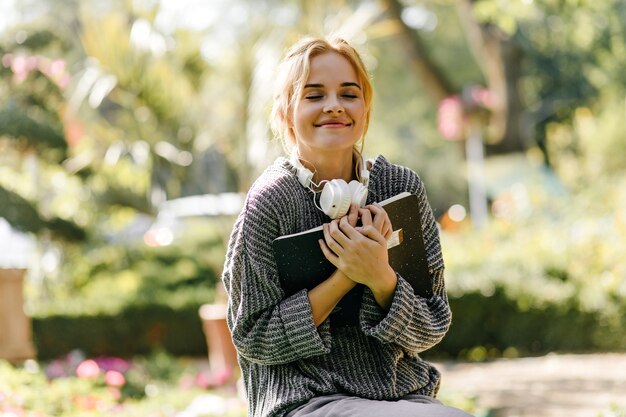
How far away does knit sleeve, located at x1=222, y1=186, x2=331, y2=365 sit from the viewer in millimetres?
2041

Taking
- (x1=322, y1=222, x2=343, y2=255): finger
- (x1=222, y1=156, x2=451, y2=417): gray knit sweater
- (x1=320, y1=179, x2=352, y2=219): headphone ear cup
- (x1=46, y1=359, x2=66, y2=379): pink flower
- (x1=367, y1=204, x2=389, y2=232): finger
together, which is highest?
(x1=320, y1=179, x2=352, y2=219): headphone ear cup

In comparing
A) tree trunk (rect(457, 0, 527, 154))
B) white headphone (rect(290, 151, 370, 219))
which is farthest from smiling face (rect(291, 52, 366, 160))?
tree trunk (rect(457, 0, 527, 154))

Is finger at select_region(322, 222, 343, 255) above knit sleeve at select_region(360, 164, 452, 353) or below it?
above

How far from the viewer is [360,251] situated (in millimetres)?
2010

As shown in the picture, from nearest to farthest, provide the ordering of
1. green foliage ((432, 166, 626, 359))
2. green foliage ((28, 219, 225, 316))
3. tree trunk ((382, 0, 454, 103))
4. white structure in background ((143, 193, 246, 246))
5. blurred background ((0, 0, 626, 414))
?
blurred background ((0, 0, 626, 414)), white structure in background ((143, 193, 246, 246)), green foliage ((432, 166, 626, 359)), green foliage ((28, 219, 225, 316)), tree trunk ((382, 0, 454, 103))

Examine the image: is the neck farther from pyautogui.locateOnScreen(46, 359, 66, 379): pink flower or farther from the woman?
pyautogui.locateOnScreen(46, 359, 66, 379): pink flower

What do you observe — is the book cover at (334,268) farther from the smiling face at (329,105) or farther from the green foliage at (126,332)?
the green foliage at (126,332)

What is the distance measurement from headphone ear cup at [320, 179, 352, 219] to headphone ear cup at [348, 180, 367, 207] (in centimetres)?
1

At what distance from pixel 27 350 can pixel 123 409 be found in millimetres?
2642

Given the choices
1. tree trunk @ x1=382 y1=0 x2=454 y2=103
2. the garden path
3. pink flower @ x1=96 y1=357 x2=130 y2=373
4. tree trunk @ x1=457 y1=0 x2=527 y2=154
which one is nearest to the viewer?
the garden path

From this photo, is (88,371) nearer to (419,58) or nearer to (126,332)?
(126,332)

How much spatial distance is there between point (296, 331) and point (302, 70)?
0.59 metres

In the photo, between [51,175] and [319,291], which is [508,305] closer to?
[51,175]

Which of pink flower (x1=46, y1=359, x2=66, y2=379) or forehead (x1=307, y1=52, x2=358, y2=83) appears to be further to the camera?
pink flower (x1=46, y1=359, x2=66, y2=379)
